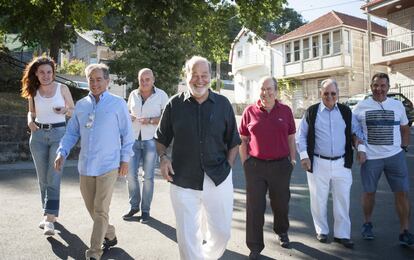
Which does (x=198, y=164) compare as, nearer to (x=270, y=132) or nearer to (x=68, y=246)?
(x=270, y=132)

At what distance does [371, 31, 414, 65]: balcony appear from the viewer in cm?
2536

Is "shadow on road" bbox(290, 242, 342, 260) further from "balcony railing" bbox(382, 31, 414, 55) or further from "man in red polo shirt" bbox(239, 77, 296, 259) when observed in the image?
"balcony railing" bbox(382, 31, 414, 55)

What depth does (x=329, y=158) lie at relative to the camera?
5207 mm

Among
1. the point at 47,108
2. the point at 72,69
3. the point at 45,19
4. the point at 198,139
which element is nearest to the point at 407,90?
the point at 45,19

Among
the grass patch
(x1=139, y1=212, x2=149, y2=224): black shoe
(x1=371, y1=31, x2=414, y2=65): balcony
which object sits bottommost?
(x1=139, y1=212, x2=149, y2=224): black shoe

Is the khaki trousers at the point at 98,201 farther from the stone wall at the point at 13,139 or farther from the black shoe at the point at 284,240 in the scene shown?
the stone wall at the point at 13,139

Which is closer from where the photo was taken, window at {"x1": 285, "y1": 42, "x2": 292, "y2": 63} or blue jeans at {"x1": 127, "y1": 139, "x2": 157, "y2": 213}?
blue jeans at {"x1": 127, "y1": 139, "x2": 157, "y2": 213}

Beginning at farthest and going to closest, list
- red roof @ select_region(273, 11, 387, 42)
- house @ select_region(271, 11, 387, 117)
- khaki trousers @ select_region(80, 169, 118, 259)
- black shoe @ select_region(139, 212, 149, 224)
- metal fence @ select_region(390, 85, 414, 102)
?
red roof @ select_region(273, 11, 387, 42) < house @ select_region(271, 11, 387, 117) < metal fence @ select_region(390, 85, 414, 102) < black shoe @ select_region(139, 212, 149, 224) < khaki trousers @ select_region(80, 169, 118, 259)

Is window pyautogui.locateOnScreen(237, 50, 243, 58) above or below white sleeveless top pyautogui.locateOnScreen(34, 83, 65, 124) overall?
above

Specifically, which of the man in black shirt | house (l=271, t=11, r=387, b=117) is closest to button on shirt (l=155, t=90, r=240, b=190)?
the man in black shirt

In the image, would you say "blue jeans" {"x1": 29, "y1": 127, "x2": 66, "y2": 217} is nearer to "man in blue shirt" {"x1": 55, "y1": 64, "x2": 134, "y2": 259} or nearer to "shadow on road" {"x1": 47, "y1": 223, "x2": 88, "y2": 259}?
"shadow on road" {"x1": 47, "y1": 223, "x2": 88, "y2": 259}

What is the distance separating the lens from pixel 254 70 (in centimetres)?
4631

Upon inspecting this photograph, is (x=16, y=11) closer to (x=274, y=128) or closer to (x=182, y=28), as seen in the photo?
(x=182, y=28)

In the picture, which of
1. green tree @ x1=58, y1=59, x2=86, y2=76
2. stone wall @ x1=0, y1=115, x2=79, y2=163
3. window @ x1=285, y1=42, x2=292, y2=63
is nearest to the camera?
stone wall @ x1=0, y1=115, x2=79, y2=163
